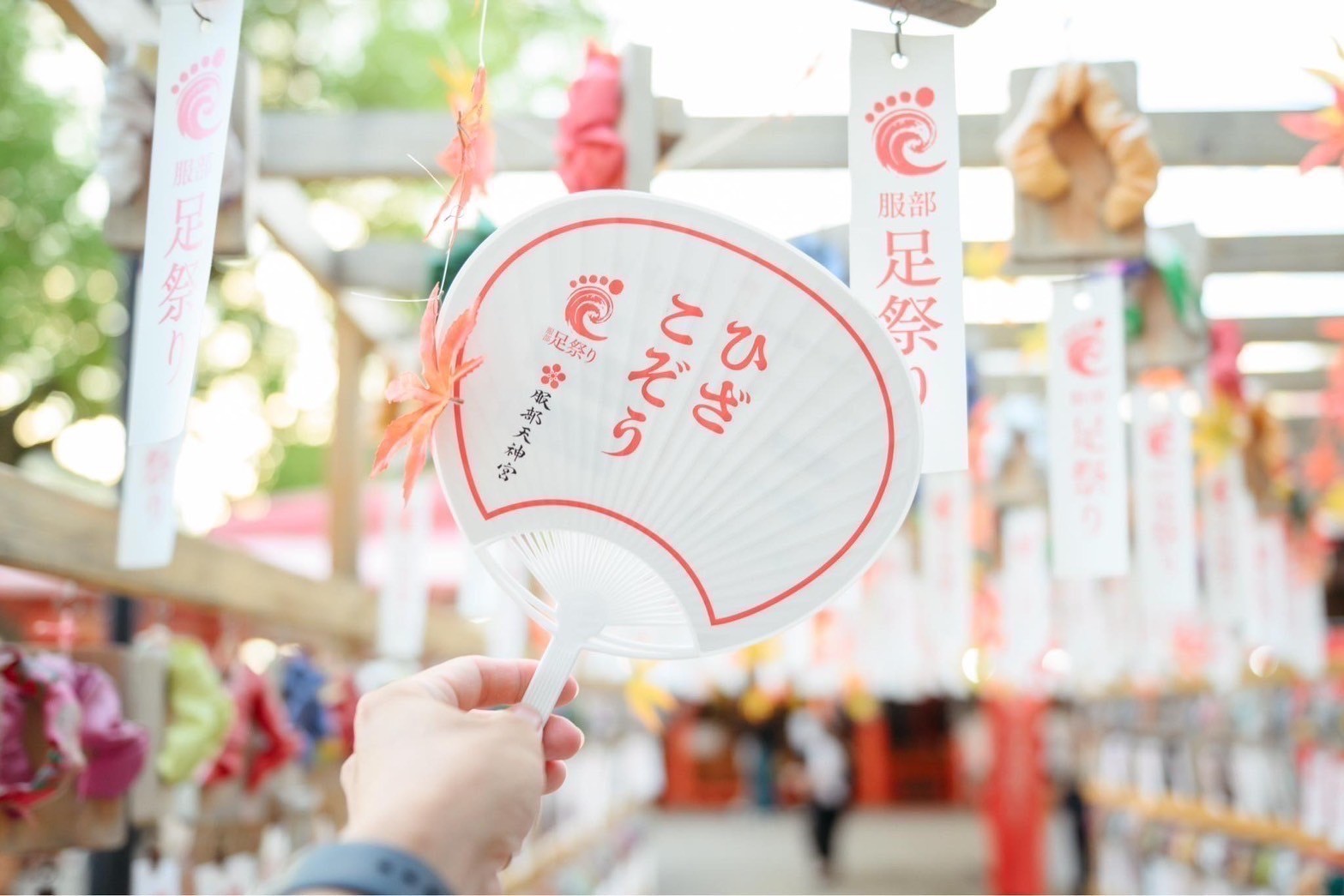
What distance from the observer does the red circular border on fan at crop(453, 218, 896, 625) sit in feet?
3.51

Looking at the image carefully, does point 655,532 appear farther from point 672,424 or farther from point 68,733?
point 68,733

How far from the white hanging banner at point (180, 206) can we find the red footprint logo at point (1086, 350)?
1.51 m

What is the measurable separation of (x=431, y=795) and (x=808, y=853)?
12.7 metres

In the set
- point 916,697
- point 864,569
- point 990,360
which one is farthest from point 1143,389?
point 916,697

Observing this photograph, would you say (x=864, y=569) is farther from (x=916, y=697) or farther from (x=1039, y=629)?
(x=916, y=697)

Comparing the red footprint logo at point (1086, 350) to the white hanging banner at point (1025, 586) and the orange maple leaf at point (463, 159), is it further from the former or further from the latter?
the white hanging banner at point (1025, 586)

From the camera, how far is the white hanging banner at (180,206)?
138 cm

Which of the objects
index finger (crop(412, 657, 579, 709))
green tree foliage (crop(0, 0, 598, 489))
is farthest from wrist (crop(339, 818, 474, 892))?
green tree foliage (crop(0, 0, 598, 489))

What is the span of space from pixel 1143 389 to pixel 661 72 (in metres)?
1.76

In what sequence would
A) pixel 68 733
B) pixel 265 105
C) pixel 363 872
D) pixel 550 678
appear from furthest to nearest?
pixel 265 105
pixel 68 733
pixel 550 678
pixel 363 872

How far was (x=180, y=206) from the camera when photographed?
1.43 m

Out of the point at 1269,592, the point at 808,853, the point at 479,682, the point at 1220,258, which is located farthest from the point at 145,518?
the point at 808,853

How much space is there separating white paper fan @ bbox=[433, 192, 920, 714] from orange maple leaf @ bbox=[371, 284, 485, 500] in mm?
20

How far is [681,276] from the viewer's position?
1100mm
